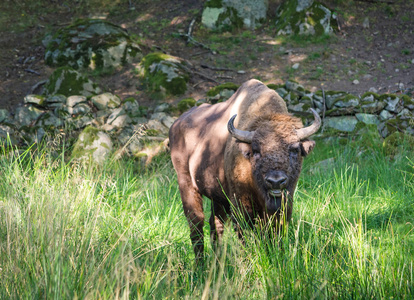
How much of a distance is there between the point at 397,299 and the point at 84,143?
8.68 metres

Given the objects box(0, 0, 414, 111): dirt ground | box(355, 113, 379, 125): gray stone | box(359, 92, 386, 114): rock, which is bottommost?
box(355, 113, 379, 125): gray stone

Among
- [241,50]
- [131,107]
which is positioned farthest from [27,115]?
[241,50]

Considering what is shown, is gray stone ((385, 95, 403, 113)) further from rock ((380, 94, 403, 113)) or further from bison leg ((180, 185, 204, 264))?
bison leg ((180, 185, 204, 264))

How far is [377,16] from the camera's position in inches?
635

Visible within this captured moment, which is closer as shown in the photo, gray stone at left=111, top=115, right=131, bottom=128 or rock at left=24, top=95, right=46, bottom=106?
gray stone at left=111, top=115, right=131, bottom=128

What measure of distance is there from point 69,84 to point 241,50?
6277 millimetres

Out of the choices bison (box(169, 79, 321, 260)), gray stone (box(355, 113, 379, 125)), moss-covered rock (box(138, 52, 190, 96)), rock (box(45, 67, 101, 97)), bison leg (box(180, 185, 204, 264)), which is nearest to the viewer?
bison (box(169, 79, 321, 260))

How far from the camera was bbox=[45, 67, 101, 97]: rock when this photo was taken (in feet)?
42.9

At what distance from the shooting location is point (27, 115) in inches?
472

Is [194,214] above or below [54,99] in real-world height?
above

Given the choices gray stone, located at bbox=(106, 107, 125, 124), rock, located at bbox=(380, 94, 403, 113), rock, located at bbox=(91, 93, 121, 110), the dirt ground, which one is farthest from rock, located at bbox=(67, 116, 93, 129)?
rock, located at bbox=(380, 94, 403, 113)

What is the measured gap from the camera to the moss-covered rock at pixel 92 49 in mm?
15008

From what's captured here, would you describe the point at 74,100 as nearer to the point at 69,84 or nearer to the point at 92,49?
the point at 69,84

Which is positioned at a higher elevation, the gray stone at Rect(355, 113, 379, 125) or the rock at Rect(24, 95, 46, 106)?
the rock at Rect(24, 95, 46, 106)
